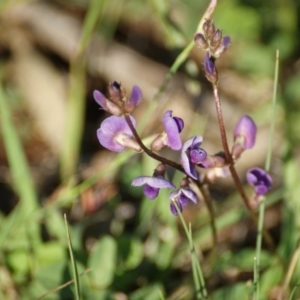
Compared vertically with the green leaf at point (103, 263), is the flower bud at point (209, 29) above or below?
above

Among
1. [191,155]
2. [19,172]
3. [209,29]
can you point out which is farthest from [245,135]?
[19,172]

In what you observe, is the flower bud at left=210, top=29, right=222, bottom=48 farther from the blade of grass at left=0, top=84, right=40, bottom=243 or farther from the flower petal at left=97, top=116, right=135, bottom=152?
the blade of grass at left=0, top=84, right=40, bottom=243

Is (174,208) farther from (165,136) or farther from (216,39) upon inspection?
(216,39)

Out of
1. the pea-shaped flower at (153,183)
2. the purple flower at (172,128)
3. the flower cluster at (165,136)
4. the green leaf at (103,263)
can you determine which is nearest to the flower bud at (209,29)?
the flower cluster at (165,136)

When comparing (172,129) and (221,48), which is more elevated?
(221,48)

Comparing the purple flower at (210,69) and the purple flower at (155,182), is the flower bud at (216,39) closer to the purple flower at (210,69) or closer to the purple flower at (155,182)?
the purple flower at (210,69)

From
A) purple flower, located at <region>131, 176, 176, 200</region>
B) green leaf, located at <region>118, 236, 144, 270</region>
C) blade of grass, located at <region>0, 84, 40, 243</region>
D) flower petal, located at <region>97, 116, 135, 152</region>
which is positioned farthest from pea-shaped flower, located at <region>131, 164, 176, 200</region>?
blade of grass, located at <region>0, 84, 40, 243</region>
